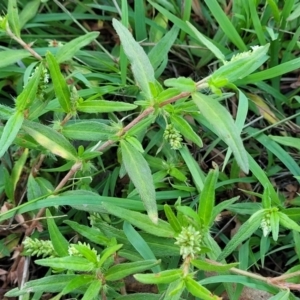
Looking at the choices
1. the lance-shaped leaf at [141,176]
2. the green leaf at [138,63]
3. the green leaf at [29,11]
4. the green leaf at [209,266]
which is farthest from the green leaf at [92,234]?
the green leaf at [29,11]

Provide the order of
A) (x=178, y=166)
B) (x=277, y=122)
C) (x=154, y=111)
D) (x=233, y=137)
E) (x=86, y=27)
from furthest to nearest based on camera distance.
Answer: (x=86, y=27)
(x=277, y=122)
(x=178, y=166)
(x=154, y=111)
(x=233, y=137)

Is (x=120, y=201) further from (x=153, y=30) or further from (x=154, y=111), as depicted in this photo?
(x=153, y=30)

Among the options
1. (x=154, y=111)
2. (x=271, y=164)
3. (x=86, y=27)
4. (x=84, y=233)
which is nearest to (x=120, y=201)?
(x=84, y=233)

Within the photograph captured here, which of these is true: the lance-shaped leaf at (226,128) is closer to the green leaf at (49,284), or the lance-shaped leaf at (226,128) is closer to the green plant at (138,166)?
the green plant at (138,166)

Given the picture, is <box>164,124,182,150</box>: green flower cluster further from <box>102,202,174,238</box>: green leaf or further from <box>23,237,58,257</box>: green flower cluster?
<box>23,237,58,257</box>: green flower cluster

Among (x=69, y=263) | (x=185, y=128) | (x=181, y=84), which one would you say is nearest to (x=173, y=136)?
(x=185, y=128)
